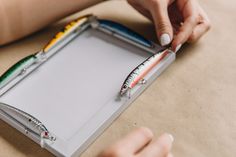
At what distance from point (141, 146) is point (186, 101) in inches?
4.3

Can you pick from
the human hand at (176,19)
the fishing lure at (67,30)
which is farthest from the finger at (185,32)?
the fishing lure at (67,30)

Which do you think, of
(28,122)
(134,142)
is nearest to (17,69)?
(28,122)

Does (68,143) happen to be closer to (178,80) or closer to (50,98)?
(50,98)

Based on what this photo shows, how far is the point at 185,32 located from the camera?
542 mm

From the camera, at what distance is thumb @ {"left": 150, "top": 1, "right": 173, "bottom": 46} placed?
0.53 metres

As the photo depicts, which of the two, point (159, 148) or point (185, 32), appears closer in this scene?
point (159, 148)

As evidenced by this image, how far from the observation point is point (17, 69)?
492 millimetres

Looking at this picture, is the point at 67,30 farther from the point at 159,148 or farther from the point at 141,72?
the point at 159,148

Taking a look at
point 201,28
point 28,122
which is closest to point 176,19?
point 201,28

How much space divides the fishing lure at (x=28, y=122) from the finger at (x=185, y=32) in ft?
0.72

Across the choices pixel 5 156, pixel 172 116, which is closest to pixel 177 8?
pixel 172 116

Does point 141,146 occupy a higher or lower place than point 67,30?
lower

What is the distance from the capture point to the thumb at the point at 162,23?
53 cm

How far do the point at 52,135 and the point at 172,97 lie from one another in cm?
16
